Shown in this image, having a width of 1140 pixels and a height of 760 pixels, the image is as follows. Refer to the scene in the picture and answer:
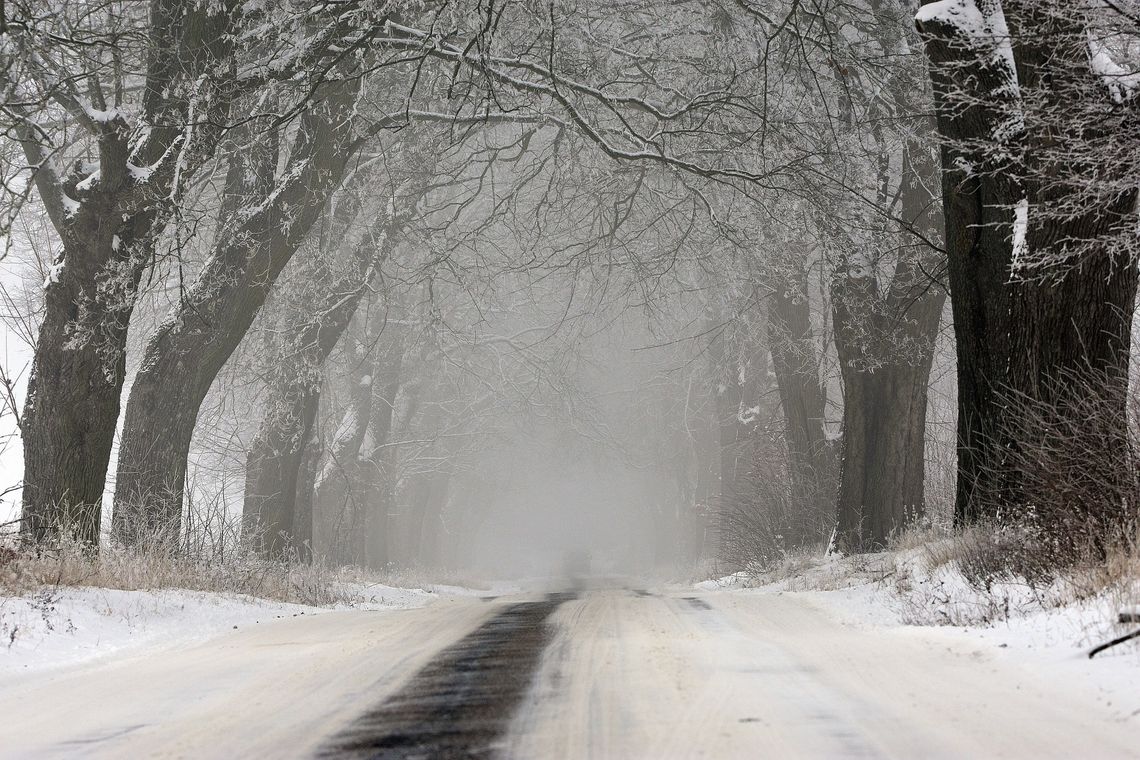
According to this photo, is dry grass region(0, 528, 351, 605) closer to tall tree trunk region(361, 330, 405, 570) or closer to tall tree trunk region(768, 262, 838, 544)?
tall tree trunk region(768, 262, 838, 544)

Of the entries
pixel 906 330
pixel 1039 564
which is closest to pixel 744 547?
pixel 906 330

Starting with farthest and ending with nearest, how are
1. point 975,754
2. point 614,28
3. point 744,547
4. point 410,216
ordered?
point 744,547 → point 410,216 → point 614,28 → point 975,754

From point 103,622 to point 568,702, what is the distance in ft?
13.0

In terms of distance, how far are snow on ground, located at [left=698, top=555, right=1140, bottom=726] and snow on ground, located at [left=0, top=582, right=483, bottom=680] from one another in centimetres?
416

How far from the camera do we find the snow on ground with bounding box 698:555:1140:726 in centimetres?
353

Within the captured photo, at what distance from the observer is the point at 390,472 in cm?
2791

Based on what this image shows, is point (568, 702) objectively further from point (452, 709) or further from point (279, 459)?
point (279, 459)

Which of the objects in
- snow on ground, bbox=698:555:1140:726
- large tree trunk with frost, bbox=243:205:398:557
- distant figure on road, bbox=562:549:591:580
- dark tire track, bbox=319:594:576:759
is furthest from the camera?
distant figure on road, bbox=562:549:591:580

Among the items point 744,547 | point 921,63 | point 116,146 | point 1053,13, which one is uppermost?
point 921,63

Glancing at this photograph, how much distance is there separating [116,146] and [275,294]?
6.32 m

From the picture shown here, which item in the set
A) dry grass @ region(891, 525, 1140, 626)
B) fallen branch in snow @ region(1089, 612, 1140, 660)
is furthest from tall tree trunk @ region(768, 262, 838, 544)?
fallen branch in snow @ region(1089, 612, 1140, 660)

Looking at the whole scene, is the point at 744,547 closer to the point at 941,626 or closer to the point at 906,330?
the point at 906,330

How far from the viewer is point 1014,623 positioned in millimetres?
4844

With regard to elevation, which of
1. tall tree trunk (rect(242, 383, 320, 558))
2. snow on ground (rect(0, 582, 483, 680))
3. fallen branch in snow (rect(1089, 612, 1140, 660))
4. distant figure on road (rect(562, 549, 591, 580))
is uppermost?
tall tree trunk (rect(242, 383, 320, 558))
